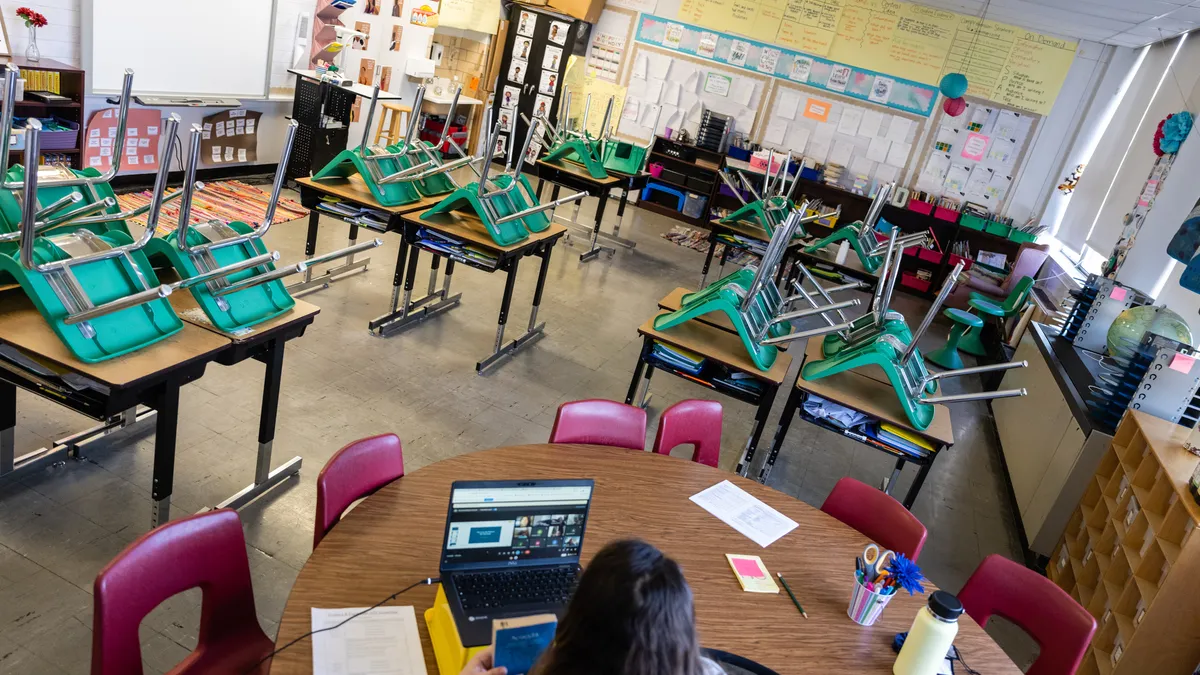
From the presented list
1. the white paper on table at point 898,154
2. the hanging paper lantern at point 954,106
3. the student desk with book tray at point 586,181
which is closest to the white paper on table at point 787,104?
the white paper on table at point 898,154

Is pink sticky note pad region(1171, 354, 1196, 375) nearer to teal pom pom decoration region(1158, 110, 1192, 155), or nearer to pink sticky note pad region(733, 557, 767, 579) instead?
pink sticky note pad region(733, 557, 767, 579)

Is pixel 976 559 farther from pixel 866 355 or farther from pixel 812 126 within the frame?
pixel 812 126

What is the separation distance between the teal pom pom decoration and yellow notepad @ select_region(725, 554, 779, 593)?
596cm

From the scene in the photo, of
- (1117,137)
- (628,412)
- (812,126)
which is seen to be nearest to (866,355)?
(628,412)

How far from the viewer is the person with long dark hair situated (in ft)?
3.87

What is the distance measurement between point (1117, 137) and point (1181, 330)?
453cm

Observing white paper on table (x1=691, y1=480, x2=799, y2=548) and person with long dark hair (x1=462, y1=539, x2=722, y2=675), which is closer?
person with long dark hair (x1=462, y1=539, x2=722, y2=675)

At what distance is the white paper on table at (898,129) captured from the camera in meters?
9.69

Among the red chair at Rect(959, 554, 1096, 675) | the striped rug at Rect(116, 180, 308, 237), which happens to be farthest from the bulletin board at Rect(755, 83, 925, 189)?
the red chair at Rect(959, 554, 1096, 675)

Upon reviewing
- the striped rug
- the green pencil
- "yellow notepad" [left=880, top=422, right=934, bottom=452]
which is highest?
the green pencil

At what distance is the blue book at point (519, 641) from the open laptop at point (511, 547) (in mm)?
191

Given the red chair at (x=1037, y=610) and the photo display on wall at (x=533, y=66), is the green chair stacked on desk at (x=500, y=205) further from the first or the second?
the photo display on wall at (x=533, y=66)

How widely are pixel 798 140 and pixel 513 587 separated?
937cm

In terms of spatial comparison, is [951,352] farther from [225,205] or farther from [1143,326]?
[225,205]
